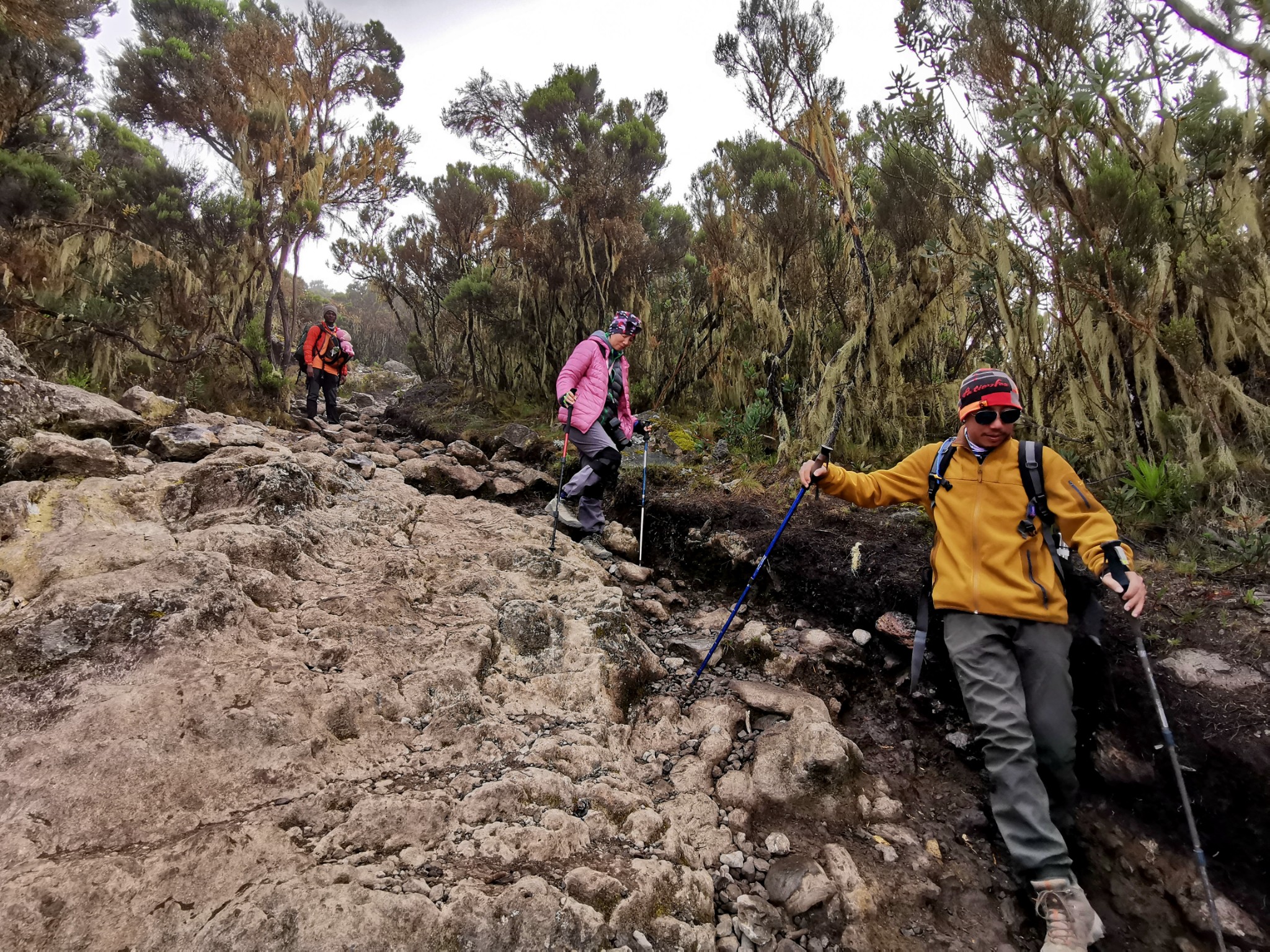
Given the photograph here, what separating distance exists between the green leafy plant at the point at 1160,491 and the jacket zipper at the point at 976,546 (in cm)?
182

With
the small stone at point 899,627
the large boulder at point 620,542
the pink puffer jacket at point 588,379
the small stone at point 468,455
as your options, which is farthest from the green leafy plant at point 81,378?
the small stone at point 899,627

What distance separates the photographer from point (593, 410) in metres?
5.27

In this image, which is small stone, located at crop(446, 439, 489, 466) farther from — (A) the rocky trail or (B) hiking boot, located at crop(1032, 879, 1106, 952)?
(B) hiking boot, located at crop(1032, 879, 1106, 952)

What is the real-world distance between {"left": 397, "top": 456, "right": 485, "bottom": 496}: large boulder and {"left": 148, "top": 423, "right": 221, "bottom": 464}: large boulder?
1.78m

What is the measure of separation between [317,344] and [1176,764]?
34.7 feet

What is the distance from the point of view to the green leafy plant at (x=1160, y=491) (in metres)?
3.61

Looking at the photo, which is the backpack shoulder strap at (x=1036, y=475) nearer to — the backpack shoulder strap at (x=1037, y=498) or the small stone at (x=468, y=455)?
the backpack shoulder strap at (x=1037, y=498)

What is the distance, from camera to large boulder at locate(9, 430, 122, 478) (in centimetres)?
331

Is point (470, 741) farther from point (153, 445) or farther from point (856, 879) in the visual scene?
point (153, 445)

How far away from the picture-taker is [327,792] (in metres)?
2.07

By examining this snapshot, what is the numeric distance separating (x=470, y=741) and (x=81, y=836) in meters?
1.26

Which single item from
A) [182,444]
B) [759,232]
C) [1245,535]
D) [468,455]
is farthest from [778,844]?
[759,232]

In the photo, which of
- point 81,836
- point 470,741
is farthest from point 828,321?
point 81,836

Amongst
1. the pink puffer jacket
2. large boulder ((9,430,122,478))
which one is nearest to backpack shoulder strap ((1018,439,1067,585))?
the pink puffer jacket
